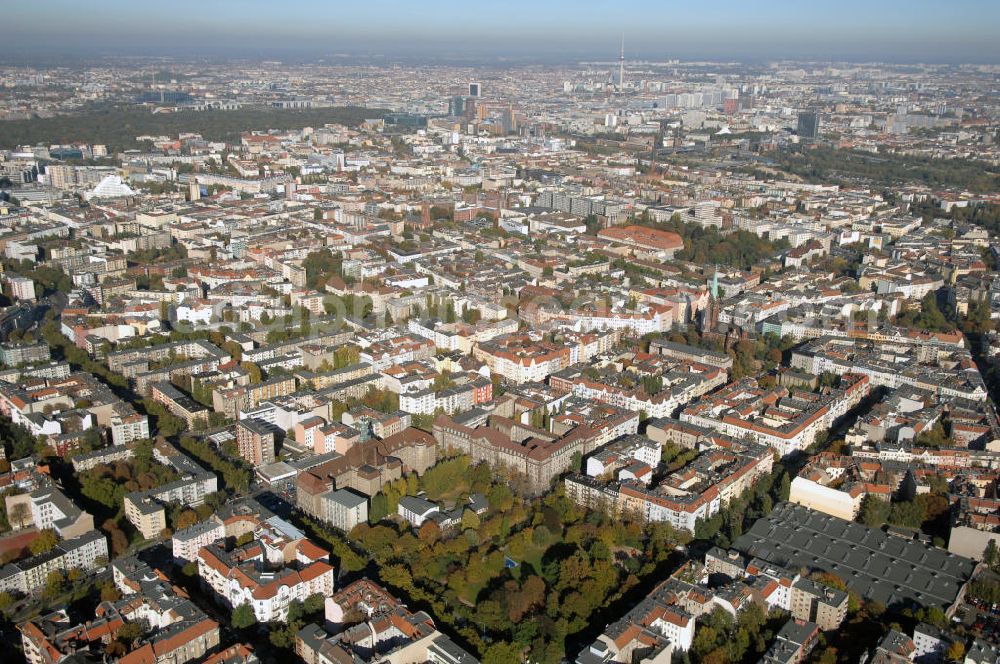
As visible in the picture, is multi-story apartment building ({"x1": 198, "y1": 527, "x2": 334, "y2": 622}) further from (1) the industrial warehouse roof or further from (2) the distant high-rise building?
(2) the distant high-rise building

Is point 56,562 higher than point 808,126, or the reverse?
point 808,126

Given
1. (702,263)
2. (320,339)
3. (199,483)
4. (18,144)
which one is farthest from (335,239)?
(18,144)

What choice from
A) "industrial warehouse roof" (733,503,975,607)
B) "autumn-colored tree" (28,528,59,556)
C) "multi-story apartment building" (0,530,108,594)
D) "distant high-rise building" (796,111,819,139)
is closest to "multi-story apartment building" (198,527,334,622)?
"multi-story apartment building" (0,530,108,594)

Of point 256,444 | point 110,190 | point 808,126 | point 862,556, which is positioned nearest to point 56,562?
point 256,444

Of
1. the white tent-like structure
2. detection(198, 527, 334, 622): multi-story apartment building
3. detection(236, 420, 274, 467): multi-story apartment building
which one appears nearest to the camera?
detection(198, 527, 334, 622): multi-story apartment building

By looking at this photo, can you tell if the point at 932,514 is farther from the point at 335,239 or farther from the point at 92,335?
the point at 335,239

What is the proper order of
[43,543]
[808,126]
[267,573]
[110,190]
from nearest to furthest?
[267,573] → [43,543] → [110,190] → [808,126]

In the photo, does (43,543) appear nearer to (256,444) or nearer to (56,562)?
Answer: (56,562)
